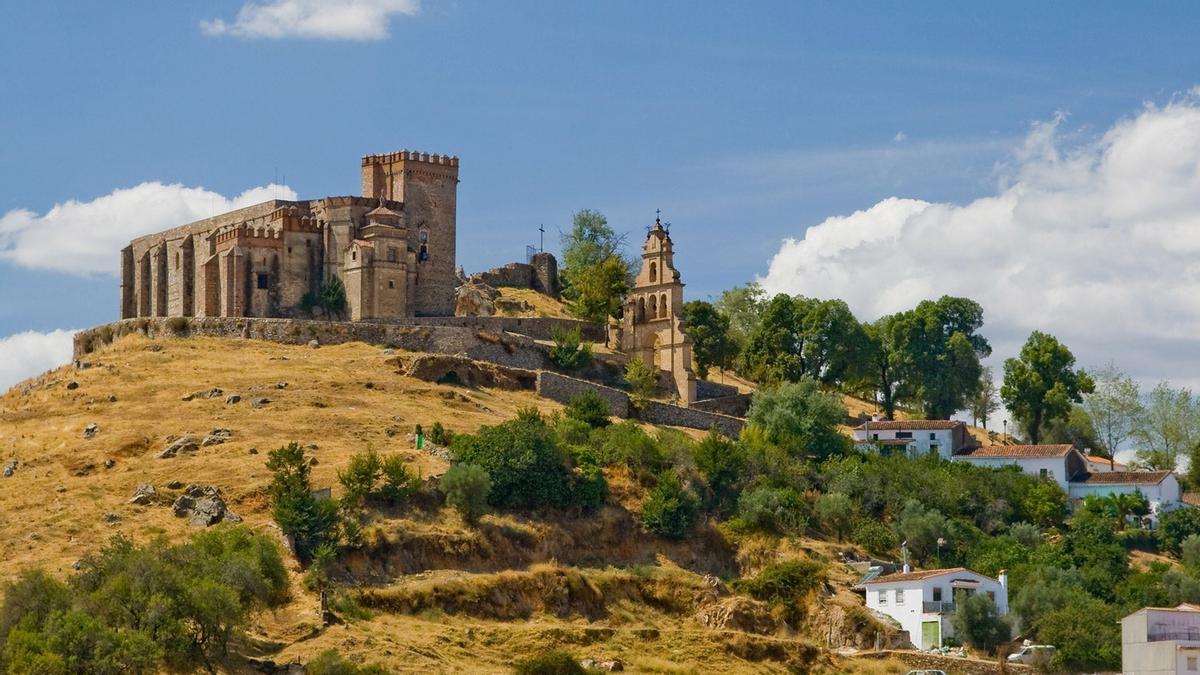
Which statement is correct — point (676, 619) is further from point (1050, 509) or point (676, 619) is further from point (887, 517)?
point (1050, 509)

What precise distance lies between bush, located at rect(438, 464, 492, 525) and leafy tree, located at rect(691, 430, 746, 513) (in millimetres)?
10477

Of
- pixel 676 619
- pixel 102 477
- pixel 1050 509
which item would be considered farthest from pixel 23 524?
pixel 1050 509

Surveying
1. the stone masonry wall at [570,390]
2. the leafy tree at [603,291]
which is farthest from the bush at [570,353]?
the leafy tree at [603,291]

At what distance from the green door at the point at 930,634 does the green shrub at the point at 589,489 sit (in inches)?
454

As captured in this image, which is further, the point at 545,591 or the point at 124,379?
the point at 124,379

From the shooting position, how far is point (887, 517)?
263 ft

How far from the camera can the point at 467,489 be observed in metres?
69.1

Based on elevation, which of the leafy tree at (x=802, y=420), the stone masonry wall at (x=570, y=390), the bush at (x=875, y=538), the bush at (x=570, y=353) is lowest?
the bush at (x=875, y=538)

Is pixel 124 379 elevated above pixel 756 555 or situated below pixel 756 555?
above

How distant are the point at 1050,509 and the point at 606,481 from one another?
19.0 meters

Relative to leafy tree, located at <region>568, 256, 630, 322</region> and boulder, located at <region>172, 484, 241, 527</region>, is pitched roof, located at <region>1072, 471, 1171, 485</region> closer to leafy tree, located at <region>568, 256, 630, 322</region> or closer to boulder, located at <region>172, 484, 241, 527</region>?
leafy tree, located at <region>568, 256, 630, 322</region>

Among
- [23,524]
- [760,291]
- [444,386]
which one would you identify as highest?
[760,291]

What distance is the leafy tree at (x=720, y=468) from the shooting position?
3034 inches

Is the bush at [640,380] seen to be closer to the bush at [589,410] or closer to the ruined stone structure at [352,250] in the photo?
the bush at [589,410]
